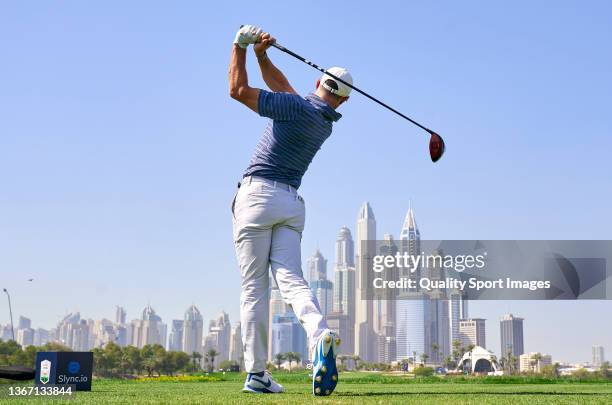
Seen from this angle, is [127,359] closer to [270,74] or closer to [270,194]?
[270,74]

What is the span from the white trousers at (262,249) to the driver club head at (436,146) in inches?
60.5

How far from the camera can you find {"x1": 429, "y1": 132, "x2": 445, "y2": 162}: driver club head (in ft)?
21.4

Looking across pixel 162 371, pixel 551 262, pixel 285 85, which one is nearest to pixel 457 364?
pixel 551 262

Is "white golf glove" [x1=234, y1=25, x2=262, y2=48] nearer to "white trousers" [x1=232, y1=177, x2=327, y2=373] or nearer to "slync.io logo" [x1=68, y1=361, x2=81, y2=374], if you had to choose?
"white trousers" [x1=232, y1=177, x2=327, y2=373]

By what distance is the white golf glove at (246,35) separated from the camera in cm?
540

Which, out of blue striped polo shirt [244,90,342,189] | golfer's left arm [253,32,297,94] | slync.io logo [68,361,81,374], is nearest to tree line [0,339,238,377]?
slync.io logo [68,361,81,374]

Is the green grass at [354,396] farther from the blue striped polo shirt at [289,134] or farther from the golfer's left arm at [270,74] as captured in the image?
the golfer's left arm at [270,74]

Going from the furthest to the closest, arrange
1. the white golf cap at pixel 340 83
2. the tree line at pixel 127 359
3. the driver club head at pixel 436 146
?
1. the tree line at pixel 127 359
2. the driver club head at pixel 436 146
3. the white golf cap at pixel 340 83

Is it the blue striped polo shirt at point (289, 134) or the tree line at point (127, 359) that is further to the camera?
the tree line at point (127, 359)

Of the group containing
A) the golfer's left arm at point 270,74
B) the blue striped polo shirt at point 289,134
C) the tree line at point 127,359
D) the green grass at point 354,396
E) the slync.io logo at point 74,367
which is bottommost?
the tree line at point 127,359

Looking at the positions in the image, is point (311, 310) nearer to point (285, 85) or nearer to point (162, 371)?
point (285, 85)

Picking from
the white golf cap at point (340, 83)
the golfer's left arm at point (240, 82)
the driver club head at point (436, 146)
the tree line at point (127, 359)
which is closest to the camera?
the golfer's left arm at point (240, 82)

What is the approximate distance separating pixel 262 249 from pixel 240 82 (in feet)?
3.98

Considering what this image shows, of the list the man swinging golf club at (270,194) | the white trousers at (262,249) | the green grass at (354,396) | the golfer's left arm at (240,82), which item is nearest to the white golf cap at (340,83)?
the man swinging golf club at (270,194)
